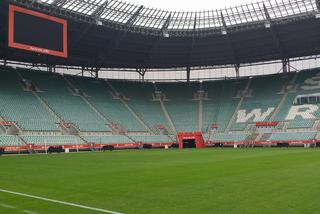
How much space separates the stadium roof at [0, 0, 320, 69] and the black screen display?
10.4 feet

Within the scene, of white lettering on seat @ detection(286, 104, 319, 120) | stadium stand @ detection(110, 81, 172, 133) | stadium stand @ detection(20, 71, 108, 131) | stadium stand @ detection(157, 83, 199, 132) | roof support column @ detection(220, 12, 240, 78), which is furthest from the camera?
stadium stand @ detection(157, 83, 199, 132)

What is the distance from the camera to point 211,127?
72.5 metres

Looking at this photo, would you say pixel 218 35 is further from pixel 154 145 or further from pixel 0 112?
pixel 0 112

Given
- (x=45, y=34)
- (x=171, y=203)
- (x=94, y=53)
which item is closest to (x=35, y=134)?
(x=45, y=34)

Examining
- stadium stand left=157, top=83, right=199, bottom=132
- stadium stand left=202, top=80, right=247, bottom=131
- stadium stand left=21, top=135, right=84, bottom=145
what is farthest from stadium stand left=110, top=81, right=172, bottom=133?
stadium stand left=21, top=135, right=84, bottom=145

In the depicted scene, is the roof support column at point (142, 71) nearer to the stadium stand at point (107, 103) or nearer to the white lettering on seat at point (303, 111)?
the stadium stand at point (107, 103)

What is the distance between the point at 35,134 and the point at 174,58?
33295 mm

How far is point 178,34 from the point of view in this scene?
6706 centimetres

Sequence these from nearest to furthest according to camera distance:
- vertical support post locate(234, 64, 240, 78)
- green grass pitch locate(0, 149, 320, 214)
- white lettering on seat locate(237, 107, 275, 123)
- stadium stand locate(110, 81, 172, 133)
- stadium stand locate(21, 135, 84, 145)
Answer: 1. green grass pitch locate(0, 149, 320, 214)
2. stadium stand locate(21, 135, 84, 145)
3. white lettering on seat locate(237, 107, 275, 123)
4. stadium stand locate(110, 81, 172, 133)
5. vertical support post locate(234, 64, 240, 78)

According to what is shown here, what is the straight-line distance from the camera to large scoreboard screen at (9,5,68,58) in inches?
1793

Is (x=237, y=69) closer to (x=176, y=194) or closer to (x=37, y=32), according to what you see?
(x=37, y=32)

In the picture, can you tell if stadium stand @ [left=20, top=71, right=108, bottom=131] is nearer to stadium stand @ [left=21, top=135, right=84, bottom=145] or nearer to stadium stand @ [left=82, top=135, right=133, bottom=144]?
stadium stand @ [left=82, top=135, right=133, bottom=144]

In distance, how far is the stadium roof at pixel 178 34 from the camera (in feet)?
187

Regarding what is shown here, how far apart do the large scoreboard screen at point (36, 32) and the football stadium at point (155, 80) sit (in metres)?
0.13
